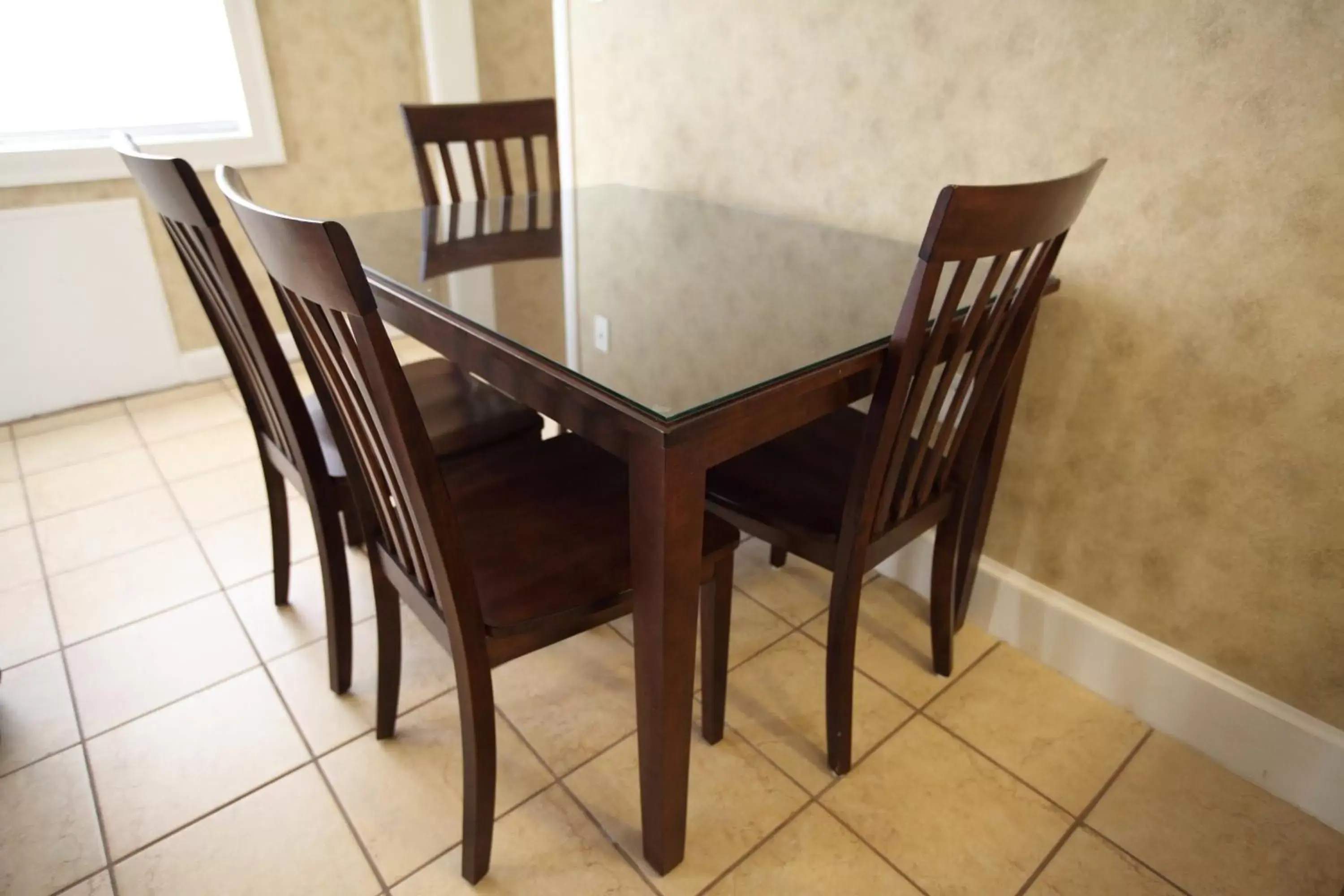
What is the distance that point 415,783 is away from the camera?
4.42 feet

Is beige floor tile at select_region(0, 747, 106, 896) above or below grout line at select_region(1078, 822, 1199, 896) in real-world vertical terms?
below

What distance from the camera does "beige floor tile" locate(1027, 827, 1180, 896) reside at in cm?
118

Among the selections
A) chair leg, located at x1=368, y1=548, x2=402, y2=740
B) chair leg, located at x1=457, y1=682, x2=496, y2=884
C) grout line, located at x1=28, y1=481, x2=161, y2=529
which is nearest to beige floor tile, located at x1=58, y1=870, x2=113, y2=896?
chair leg, located at x1=368, y1=548, x2=402, y2=740

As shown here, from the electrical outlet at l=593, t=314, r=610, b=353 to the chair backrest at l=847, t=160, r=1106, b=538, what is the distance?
378 millimetres

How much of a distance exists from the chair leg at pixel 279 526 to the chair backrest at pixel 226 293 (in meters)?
0.19

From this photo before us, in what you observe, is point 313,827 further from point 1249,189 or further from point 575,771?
point 1249,189

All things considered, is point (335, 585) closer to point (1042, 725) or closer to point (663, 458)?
point (663, 458)

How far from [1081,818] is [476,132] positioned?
1956 millimetres

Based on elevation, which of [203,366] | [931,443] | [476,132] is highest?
[476,132]

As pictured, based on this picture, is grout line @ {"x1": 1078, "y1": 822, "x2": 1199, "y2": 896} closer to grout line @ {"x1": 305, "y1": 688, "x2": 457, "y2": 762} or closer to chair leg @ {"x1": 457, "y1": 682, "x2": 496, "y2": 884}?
chair leg @ {"x1": 457, "y1": 682, "x2": 496, "y2": 884}

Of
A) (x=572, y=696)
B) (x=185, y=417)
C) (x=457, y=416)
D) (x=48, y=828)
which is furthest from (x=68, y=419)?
(x=572, y=696)

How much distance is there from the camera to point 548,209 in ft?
6.01

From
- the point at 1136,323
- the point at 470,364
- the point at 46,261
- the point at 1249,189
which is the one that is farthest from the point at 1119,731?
the point at 46,261

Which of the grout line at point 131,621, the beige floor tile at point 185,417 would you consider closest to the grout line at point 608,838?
the grout line at point 131,621
